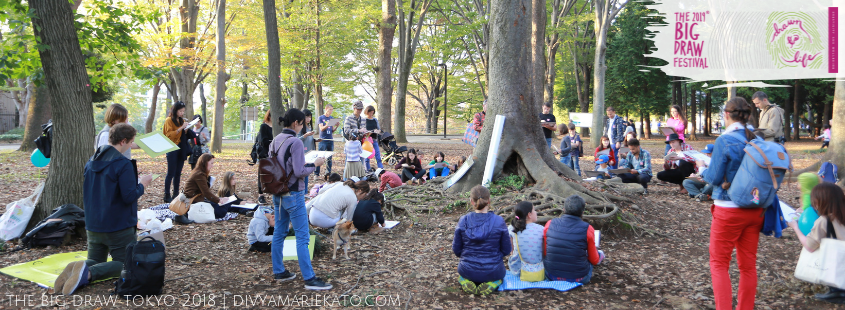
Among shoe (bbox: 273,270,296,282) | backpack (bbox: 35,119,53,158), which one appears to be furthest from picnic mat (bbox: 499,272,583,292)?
backpack (bbox: 35,119,53,158)

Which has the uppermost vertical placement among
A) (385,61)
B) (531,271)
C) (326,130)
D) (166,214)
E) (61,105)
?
(385,61)

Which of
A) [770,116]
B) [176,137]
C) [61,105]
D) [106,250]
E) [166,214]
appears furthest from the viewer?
[176,137]

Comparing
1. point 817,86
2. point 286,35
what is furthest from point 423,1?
point 817,86

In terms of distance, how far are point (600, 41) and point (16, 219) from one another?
17.6m

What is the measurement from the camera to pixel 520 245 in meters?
4.12

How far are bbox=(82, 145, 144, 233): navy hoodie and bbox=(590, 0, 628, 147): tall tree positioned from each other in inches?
670

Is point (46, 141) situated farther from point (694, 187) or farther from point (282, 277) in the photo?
point (694, 187)

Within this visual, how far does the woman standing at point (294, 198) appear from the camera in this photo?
3926 millimetres

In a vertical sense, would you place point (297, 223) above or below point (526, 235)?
above

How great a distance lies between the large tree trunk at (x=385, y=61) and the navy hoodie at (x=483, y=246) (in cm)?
1434

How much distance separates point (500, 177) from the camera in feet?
22.9

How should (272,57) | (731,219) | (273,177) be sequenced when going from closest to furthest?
(731,219) < (273,177) < (272,57)

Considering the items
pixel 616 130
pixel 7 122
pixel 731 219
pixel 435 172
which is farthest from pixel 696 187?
pixel 7 122

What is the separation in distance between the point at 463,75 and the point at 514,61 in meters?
30.3
